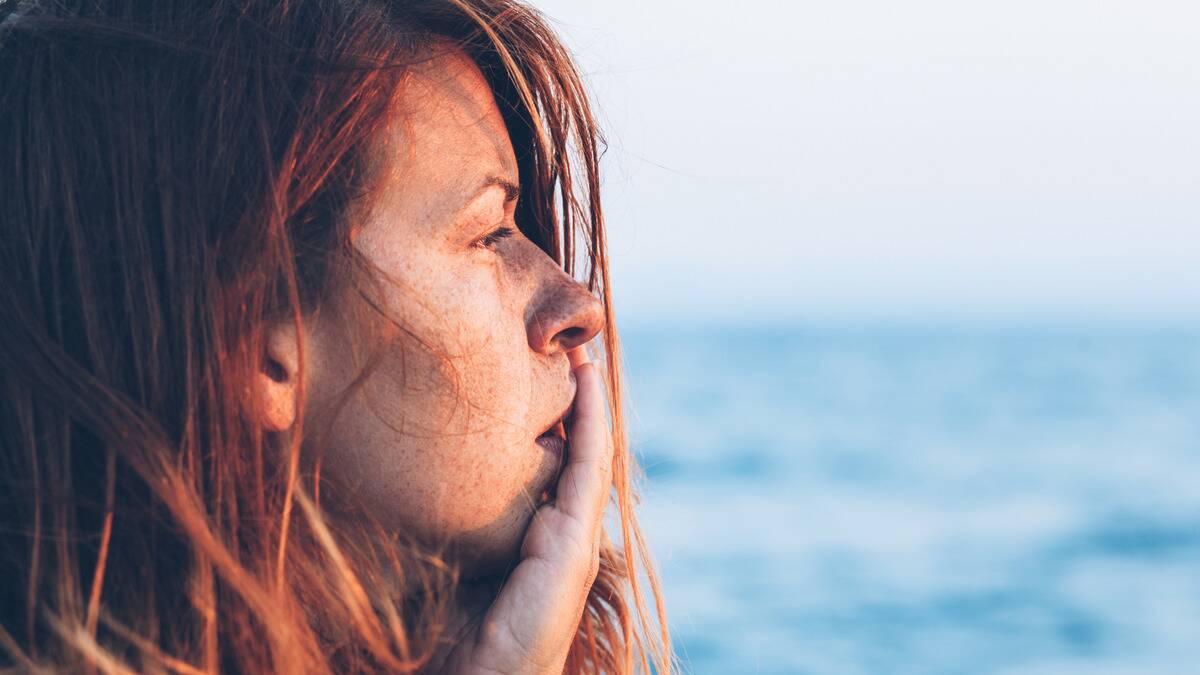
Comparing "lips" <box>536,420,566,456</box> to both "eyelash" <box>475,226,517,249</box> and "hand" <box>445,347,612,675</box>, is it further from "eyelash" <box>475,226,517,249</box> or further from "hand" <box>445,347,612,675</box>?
"eyelash" <box>475,226,517,249</box>

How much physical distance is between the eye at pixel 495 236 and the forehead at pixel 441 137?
0.31 ft

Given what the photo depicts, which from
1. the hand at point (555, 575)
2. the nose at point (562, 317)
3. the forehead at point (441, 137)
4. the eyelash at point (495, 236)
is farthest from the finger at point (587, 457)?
the forehead at point (441, 137)

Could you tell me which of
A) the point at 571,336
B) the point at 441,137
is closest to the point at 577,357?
the point at 571,336

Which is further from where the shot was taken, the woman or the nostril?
the nostril

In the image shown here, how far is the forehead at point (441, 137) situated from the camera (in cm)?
162

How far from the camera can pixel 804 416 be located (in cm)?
1989

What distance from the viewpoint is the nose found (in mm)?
1779

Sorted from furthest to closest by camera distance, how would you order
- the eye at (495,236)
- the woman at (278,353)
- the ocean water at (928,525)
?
the ocean water at (928,525), the eye at (495,236), the woman at (278,353)

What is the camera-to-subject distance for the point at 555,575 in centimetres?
172

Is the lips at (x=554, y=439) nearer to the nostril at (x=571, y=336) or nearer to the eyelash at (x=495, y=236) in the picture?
the nostril at (x=571, y=336)

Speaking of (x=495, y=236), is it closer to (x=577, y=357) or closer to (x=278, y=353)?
(x=577, y=357)

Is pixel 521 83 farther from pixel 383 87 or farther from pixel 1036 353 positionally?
pixel 1036 353

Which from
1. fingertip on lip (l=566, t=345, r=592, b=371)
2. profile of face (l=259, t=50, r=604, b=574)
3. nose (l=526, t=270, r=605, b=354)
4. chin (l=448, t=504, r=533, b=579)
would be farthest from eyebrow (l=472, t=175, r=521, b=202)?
chin (l=448, t=504, r=533, b=579)

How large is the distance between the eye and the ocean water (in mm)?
622
